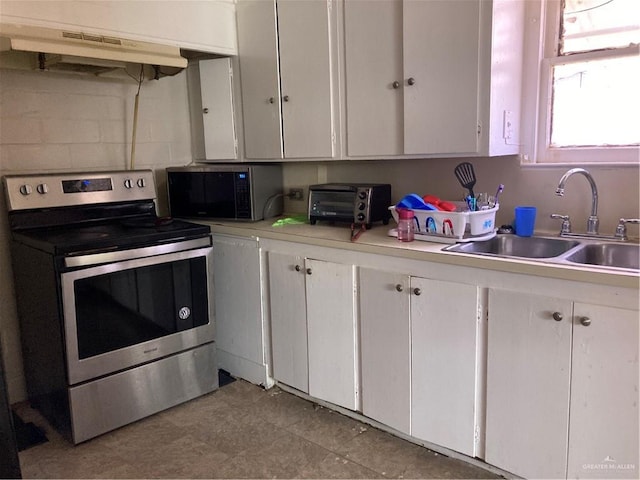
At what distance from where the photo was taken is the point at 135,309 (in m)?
2.40

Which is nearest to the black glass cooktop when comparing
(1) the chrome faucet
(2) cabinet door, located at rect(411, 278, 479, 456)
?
(2) cabinet door, located at rect(411, 278, 479, 456)

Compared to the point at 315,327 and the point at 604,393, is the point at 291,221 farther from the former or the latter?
the point at 604,393

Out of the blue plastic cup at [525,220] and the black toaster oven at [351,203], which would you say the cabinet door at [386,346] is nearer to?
the black toaster oven at [351,203]

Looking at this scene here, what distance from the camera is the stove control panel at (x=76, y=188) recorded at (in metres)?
2.44

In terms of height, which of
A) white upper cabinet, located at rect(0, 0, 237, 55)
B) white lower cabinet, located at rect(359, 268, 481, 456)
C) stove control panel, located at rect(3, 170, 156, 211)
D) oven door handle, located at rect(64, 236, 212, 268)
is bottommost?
white lower cabinet, located at rect(359, 268, 481, 456)

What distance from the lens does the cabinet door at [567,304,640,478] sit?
1579 mm

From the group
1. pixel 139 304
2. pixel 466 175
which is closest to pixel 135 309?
pixel 139 304

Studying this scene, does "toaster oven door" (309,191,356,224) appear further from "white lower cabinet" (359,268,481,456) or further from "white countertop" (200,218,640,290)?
"white lower cabinet" (359,268,481,456)

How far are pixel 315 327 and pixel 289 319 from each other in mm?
175

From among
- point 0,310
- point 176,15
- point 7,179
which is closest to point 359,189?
point 176,15

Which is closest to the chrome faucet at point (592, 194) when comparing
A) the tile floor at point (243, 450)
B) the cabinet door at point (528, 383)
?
the cabinet door at point (528, 383)

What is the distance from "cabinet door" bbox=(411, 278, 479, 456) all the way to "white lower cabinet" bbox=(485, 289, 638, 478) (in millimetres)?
77

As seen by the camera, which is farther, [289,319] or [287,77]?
[287,77]

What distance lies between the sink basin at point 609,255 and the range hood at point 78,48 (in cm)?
200
